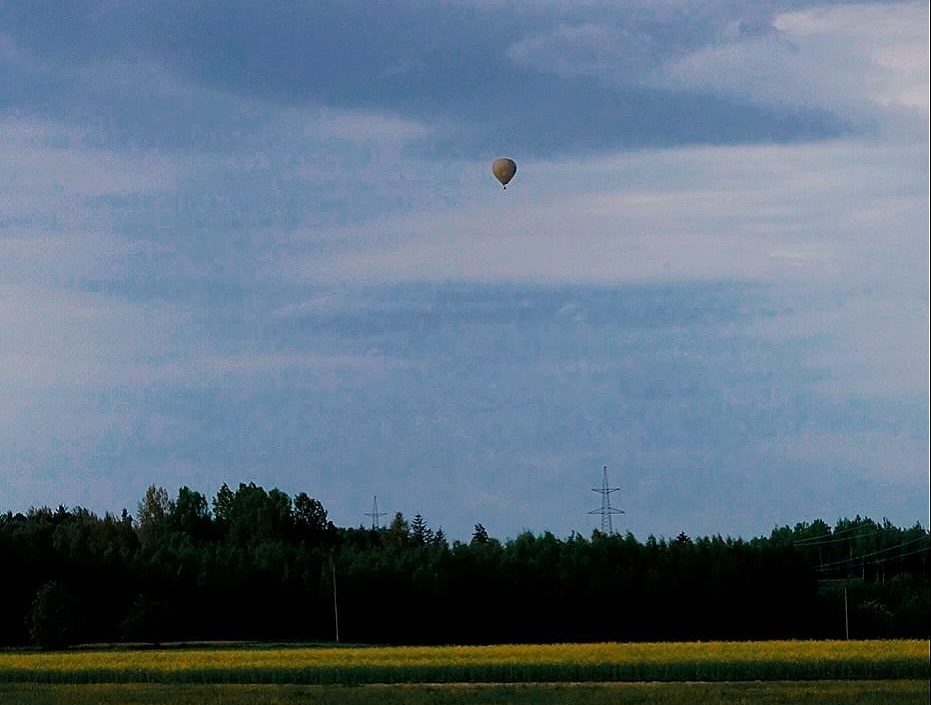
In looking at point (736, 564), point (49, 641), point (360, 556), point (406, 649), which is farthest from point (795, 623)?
point (49, 641)

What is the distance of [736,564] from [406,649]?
23.9 metres

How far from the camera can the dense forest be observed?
53.0 metres

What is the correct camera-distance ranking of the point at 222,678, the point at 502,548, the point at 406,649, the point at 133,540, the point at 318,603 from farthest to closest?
the point at 133,540 < the point at 502,548 < the point at 318,603 < the point at 406,649 < the point at 222,678

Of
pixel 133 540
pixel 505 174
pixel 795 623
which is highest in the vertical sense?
pixel 505 174

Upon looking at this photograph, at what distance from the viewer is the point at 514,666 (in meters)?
30.3

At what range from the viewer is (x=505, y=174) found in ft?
107

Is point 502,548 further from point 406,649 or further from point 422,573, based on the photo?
point 406,649

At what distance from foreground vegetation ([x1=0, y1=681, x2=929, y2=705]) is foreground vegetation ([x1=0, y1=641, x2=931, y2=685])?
175 centimetres

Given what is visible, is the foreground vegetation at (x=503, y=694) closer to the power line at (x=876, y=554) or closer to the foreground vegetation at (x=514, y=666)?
the foreground vegetation at (x=514, y=666)

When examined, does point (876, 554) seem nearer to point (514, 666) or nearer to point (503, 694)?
point (514, 666)

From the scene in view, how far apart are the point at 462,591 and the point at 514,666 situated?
85.8 ft

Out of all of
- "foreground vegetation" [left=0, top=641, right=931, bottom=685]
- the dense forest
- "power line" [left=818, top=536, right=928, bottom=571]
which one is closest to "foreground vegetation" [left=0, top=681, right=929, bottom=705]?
"foreground vegetation" [left=0, top=641, right=931, bottom=685]

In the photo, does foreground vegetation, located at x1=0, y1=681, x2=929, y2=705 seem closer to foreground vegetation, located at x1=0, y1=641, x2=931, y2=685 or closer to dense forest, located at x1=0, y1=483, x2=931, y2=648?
foreground vegetation, located at x1=0, y1=641, x2=931, y2=685

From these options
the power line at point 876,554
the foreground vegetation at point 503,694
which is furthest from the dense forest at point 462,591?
the foreground vegetation at point 503,694
